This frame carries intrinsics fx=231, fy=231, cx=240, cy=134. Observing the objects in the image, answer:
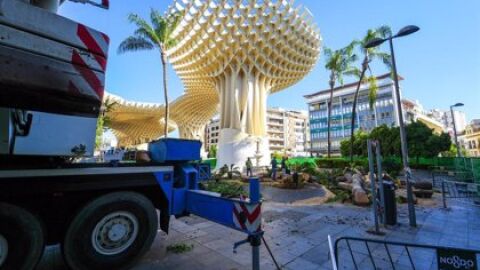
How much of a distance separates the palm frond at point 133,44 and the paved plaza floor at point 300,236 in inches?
703

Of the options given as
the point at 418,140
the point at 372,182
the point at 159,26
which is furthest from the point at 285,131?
the point at 372,182

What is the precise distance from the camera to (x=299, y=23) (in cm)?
3422

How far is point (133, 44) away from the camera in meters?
19.8

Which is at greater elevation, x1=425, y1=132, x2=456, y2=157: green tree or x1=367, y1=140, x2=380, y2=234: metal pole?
x1=425, y1=132, x2=456, y2=157: green tree

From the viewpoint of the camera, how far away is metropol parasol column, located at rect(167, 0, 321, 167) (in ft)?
98.1

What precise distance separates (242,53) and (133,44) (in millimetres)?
15139

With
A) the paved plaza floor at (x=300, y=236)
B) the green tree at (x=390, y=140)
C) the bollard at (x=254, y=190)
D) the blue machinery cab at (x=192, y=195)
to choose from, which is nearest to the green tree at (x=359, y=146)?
the green tree at (x=390, y=140)

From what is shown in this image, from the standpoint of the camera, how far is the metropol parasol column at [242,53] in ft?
98.1

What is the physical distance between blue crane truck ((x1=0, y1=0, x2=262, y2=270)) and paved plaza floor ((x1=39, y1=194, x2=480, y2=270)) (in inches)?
33.9

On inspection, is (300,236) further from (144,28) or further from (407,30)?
(144,28)

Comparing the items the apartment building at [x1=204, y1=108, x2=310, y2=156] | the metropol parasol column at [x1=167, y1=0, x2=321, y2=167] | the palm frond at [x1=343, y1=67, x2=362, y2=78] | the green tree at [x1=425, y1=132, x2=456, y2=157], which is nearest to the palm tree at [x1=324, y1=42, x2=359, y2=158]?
the palm frond at [x1=343, y1=67, x2=362, y2=78]

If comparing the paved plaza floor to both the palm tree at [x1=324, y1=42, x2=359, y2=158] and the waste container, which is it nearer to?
the waste container

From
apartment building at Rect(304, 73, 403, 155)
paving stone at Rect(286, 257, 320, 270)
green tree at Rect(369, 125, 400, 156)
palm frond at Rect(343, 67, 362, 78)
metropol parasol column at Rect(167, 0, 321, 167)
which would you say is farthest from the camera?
apartment building at Rect(304, 73, 403, 155)

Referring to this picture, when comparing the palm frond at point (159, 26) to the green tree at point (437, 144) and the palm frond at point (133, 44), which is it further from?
the green tree at point (437, 144)
